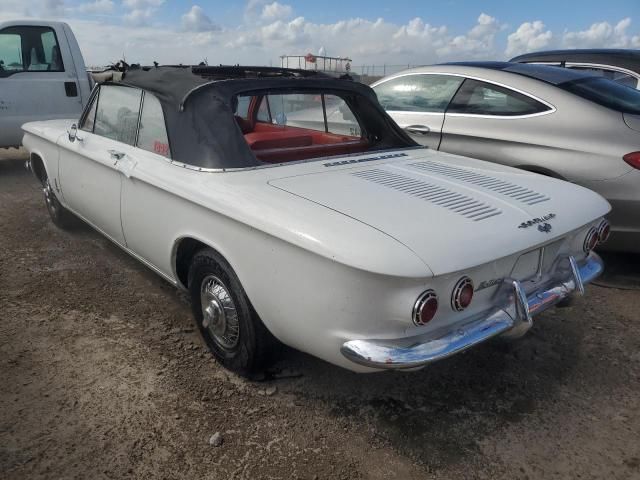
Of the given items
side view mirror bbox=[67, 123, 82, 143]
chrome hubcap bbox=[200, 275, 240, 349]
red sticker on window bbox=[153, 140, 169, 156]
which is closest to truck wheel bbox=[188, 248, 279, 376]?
chrome hubcap bbox=[200, 275, 240, 349]

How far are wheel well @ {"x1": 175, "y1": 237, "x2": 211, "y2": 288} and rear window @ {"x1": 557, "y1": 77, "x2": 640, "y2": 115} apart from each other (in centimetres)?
320

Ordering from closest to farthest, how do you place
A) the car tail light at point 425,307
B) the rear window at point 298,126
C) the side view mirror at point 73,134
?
1. the car tail light at point 425,307
2. the rear window at point 298,126
3. the side view mirror at point 73,134

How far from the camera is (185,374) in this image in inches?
112

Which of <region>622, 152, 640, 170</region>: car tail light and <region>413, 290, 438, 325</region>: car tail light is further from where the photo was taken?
<region>622, 152, 640, 170</region>: car tail light

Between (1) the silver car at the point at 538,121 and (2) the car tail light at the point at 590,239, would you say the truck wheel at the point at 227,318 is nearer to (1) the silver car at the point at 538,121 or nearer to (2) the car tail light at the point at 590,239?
(2) the car tail light at the point at 590,239

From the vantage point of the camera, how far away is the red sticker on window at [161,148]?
3004 mm

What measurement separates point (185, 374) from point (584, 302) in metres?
2.81

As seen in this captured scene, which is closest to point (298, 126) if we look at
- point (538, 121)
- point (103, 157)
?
point (103, 157)

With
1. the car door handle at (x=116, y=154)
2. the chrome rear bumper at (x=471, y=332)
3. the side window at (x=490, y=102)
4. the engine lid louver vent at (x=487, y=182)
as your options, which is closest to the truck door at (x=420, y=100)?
the side window at (x=490, y=102)

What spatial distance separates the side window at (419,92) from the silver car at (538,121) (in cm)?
1

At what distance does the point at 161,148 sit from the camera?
3.06 metres

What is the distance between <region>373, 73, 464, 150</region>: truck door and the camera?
475 centimetres

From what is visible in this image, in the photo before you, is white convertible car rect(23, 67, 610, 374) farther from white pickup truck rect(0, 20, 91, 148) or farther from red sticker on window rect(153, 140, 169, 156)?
white pickup truck rect(0, 20, 91, 148)

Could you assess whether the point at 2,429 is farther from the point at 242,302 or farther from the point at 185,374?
the point at 242,302
